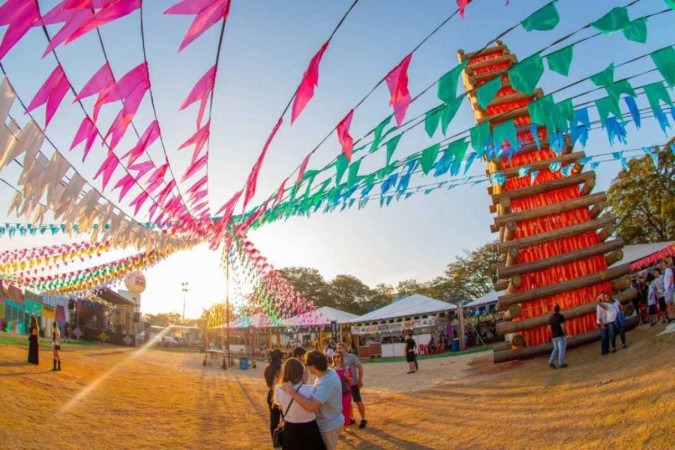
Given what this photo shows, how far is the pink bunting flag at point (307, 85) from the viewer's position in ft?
11.9

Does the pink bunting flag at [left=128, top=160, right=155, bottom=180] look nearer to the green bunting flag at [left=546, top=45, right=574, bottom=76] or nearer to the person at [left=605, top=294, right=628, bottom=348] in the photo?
the green bunting flag at [left=546, top=45, right=574, bottom=76]

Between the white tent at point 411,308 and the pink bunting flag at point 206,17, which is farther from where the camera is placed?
the white tent at point 411,308

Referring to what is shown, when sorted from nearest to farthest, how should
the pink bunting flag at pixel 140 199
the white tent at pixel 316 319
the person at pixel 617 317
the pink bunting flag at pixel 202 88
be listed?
the pink bunting flag at pixel 202 88 < the pink bunting flag at pixel 140 199 < the person at pixel 617 317 < the white tent at pixel 316 319

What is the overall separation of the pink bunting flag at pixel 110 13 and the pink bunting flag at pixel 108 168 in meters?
2.67

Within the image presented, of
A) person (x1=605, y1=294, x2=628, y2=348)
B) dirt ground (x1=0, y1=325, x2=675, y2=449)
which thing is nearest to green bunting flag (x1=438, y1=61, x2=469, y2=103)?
dirt ground (x1=0, y1=325, x2=675, y2=449)

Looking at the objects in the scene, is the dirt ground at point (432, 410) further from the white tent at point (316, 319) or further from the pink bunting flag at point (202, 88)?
the white tent at point (316, 319)

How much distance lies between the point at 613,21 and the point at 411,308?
24087mm

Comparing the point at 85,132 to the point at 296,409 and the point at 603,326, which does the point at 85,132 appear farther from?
the point at 603,326

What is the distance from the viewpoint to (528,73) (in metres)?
3.97

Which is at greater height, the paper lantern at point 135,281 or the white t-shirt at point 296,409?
Result: the paper lantern at point 135,281

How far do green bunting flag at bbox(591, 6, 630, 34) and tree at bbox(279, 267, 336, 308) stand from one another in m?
65.5

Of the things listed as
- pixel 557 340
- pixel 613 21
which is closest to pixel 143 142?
pixel 613 21

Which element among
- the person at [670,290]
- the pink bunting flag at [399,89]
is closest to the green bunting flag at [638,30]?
the pink bunting flag at [399,89]

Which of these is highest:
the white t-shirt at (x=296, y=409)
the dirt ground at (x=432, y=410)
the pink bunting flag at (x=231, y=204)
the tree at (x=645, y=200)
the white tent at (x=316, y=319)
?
the tree at (x=645, y=200)
